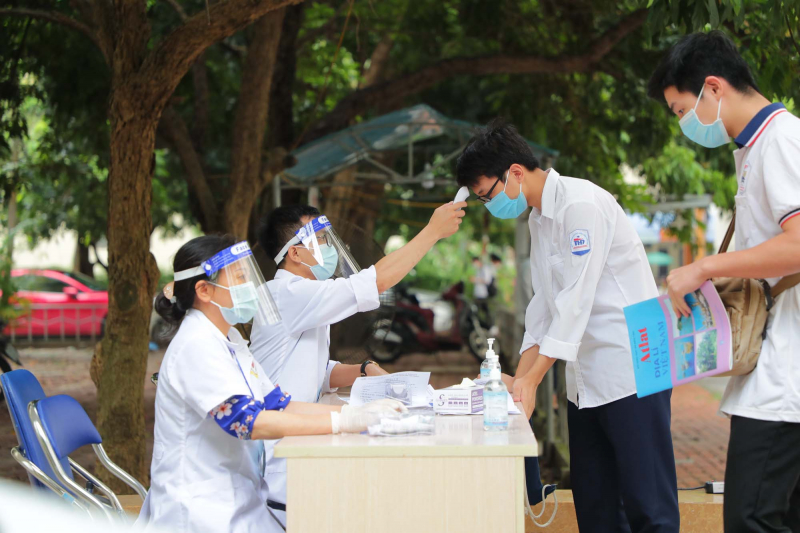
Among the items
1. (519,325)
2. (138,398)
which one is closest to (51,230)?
(519,325)

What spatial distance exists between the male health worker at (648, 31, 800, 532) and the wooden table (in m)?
0.55

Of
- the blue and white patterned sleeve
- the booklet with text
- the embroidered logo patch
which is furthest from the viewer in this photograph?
the embroidered logo patch

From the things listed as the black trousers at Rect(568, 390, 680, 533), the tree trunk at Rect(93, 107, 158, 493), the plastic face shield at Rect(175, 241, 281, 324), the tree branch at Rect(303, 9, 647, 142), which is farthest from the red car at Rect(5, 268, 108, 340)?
the black trousers at Rect(568, 390, 680, 533)

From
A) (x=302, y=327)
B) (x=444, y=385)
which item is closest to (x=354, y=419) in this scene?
(x=302, y=327)

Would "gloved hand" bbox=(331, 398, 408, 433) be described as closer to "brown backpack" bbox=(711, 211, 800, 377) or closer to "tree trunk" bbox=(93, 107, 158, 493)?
"brown backpack" bbox=(711, 211, 800, 377)

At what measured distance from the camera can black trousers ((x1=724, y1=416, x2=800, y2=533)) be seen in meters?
2.10

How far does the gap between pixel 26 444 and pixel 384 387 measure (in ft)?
3.90

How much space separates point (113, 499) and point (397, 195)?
12.8 m

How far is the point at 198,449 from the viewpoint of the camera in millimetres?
2451

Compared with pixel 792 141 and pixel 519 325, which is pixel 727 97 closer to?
pixel 792 141

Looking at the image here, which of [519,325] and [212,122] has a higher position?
[212,122]

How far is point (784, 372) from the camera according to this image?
2.12 meters

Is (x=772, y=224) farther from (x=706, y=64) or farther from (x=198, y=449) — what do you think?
(x=198, y=449)

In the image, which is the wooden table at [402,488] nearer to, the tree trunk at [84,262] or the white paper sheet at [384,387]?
the white paper sheet at [384,387]
